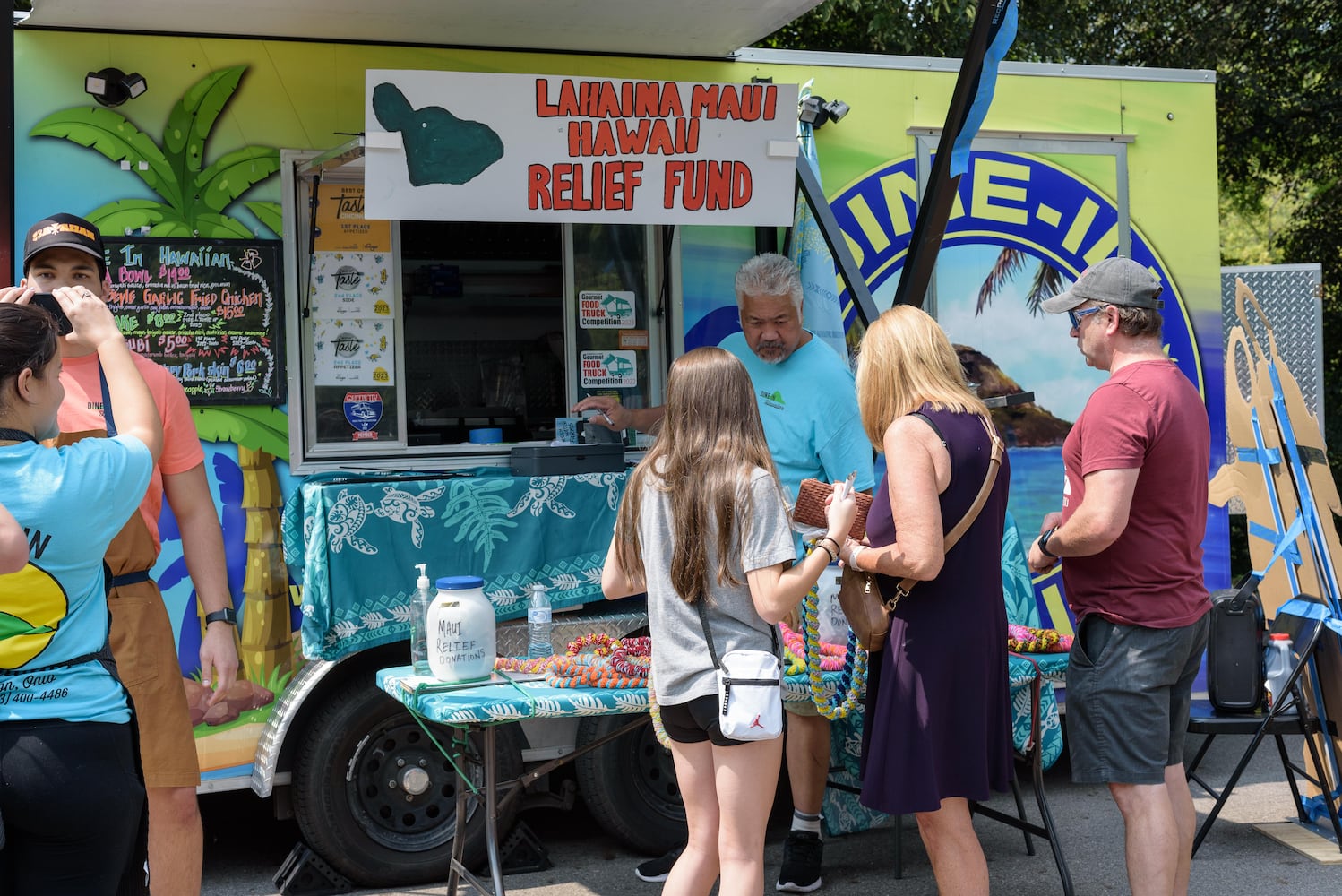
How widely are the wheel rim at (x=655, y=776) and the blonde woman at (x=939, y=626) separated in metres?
1.55

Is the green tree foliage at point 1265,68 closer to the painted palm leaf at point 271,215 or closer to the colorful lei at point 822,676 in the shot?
the painted palm leaf at point 271,215

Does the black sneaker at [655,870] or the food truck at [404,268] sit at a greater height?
the food truck at [404,268]

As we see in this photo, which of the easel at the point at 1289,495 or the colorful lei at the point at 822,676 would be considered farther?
the easel at the point at 1289,495

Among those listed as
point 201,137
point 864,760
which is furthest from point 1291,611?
point 201,137

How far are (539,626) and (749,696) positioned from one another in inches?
56.7

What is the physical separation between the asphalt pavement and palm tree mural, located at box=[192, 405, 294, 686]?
805 mm

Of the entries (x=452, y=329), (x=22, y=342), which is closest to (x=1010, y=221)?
(x=452, y=329)

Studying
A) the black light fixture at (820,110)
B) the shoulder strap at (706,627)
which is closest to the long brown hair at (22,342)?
the shoulder strap at (706,627)

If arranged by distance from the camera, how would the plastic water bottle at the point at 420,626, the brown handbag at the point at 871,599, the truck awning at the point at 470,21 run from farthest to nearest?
the truck awning at the point at 470,21 → the plastic water bottle at the point at 420,626 → the brown handbag at the point at 871,599

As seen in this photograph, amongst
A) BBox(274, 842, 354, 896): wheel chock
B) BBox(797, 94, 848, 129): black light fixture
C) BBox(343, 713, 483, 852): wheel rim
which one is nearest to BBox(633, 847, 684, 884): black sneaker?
BBox(343, 713, 483, 852): wheel rim

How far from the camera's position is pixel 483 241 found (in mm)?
5328

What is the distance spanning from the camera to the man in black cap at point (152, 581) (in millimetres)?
3062

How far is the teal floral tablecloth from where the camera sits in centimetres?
416

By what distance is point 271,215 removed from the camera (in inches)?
177
